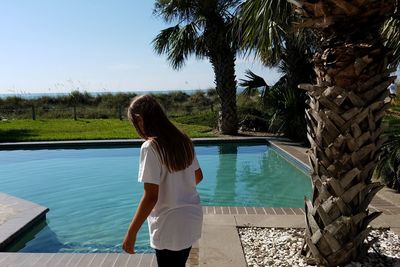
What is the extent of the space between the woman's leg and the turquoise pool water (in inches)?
Answer: 107

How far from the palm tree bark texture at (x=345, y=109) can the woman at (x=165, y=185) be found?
1.31 metres

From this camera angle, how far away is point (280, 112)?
41.2 ft

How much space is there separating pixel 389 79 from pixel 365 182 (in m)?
0.83

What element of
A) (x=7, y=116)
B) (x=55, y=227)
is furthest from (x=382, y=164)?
(x=7, y=116)

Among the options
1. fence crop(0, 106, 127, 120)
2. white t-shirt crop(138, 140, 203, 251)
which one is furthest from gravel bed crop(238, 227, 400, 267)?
fence crop(0, 106, 127, 120)

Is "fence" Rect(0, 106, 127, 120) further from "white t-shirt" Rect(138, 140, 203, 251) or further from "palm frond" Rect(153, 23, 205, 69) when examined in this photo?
"white t-shirt" Rect(138, 140, 203, 251)

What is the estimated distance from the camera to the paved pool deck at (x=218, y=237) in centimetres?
375

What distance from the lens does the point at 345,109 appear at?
10.1 feet

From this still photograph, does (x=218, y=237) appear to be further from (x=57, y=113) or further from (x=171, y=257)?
(x=57, y=113)

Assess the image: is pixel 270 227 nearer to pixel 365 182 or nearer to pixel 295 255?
pixel 295 255

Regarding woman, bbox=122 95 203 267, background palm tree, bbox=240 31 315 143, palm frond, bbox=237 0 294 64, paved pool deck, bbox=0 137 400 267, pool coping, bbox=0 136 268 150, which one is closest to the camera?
woman, bbox=122 95 203 267

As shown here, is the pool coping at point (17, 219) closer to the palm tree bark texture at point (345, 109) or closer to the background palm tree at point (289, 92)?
the palm tree bark texture at point (345, 109)

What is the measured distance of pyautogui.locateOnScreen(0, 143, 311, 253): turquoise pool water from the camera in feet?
18.6

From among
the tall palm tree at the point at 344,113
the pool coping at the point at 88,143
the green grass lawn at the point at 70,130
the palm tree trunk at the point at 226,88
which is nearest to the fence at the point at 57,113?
the green grass lawn at the point at 70,130
